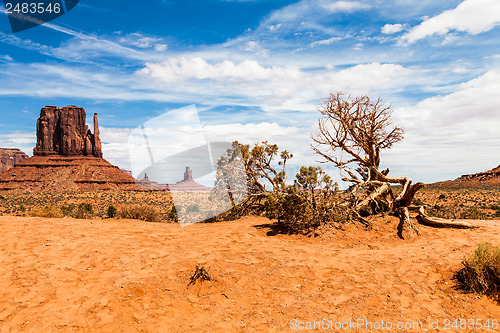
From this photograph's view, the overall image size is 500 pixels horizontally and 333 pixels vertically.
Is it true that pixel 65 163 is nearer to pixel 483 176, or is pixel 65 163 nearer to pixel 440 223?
pixel 440 223

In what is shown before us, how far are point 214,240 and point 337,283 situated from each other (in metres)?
4.27

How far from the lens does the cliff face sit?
101 meters

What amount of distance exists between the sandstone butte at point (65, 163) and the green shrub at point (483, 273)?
8357cm

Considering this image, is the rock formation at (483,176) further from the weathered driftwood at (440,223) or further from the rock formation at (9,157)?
the rock formation at (9,157)

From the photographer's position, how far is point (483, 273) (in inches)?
235

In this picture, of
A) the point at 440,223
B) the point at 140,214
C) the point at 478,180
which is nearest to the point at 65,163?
the point at 140,214

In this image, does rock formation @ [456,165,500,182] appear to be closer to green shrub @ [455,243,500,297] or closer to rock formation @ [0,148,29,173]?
green shrub @ [455,243,500,297]

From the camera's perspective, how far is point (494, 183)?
60.4 metres

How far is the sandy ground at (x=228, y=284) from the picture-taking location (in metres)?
5.13

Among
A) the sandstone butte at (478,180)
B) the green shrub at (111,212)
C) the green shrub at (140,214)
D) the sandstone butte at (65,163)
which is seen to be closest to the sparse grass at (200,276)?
the green shrub at (140,214)

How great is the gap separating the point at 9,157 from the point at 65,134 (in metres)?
74.3

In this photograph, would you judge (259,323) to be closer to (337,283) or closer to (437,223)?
(337,283)

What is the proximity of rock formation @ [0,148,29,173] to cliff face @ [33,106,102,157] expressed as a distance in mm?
62460

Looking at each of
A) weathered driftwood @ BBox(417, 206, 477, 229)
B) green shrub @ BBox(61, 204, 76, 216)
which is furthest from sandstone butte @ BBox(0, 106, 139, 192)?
weathered driftwood @ BBox(417, 206, 477, 229)
